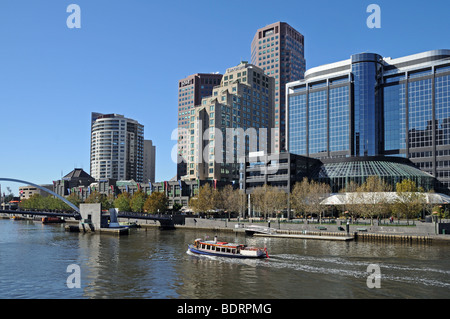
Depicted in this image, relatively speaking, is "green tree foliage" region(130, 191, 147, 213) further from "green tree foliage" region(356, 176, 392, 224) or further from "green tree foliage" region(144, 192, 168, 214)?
"green tree foliage" region(356, 176, 392, 224)

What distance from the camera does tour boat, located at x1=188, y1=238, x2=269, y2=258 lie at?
63.0 meters

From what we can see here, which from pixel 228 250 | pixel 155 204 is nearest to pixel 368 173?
pixel 155 204

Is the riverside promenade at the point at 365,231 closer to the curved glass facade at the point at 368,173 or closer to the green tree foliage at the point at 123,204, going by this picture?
the curved glass facade at the point at 368,173

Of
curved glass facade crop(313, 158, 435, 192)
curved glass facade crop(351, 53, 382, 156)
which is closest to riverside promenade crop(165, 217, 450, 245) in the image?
curved glass facade crop(313, 158, 435, 192)

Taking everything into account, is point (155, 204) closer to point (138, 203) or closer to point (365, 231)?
point (138, 203)

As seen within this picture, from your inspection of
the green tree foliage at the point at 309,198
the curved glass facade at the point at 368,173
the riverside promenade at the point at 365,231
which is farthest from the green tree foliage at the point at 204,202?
the curved glass facade at the point at 368,173

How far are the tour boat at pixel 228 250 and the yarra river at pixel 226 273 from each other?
151 centimetres

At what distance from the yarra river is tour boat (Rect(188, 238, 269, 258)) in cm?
151

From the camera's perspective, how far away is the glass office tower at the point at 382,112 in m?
164

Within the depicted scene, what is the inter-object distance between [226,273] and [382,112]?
14913cm

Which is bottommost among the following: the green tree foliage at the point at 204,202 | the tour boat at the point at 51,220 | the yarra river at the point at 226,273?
the tour boat at the point at 51,220

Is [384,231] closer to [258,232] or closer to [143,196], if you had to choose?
[258,232]

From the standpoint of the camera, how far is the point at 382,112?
180 meters
